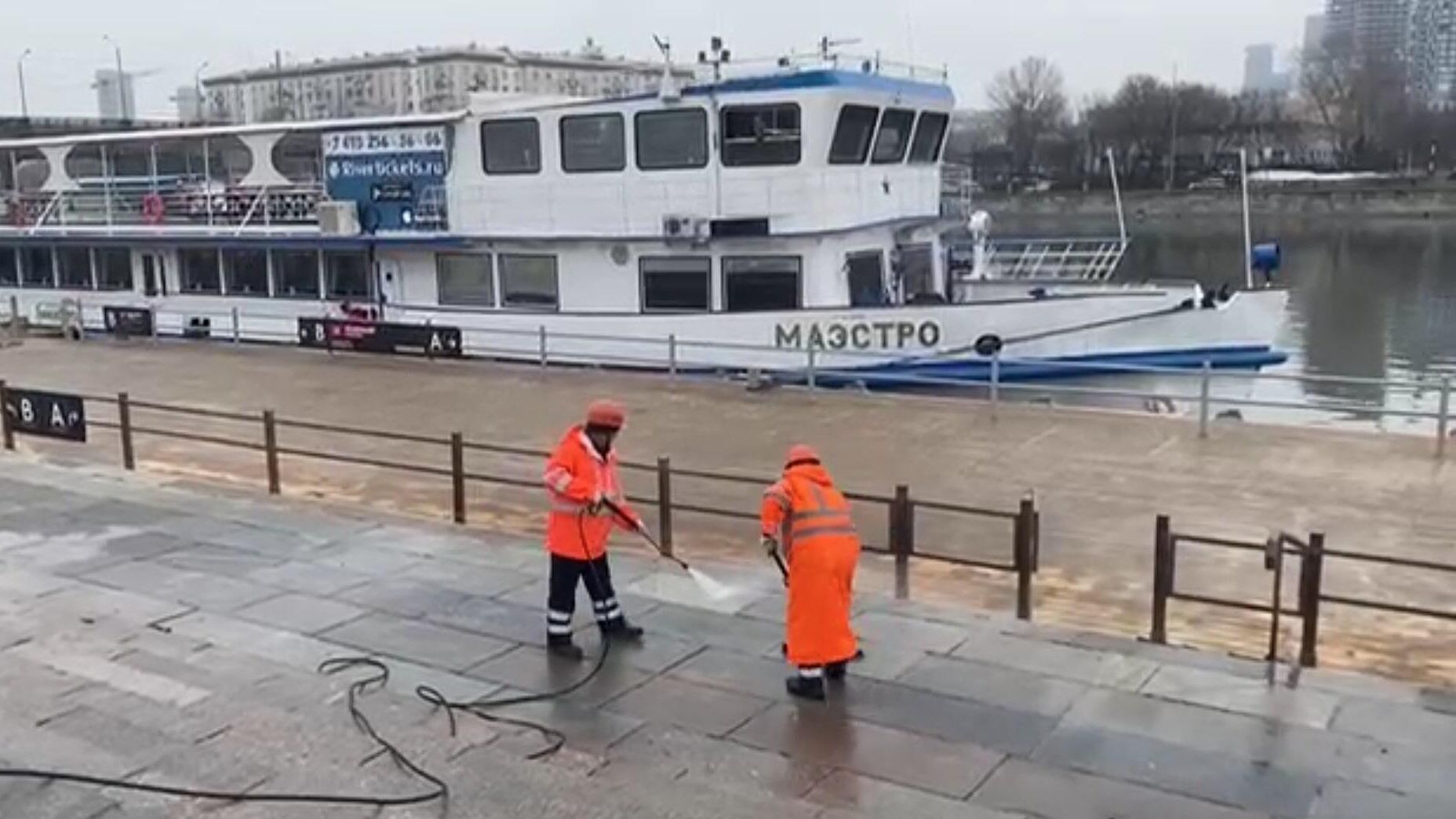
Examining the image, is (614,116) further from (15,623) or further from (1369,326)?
(1369,326)

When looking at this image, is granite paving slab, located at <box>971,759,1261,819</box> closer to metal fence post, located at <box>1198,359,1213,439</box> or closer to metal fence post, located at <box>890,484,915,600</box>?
metal fence post, located at <box>890,484,915,600</box>

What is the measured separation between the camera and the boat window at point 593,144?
1873 centimetres

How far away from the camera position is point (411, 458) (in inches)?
523

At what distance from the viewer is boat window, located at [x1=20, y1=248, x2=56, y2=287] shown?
27781mm

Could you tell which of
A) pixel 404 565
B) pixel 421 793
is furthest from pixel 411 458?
pixel 421 793

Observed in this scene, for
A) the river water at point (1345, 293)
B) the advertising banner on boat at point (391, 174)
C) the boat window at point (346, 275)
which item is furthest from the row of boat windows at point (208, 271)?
the river water at point (1345, 293)

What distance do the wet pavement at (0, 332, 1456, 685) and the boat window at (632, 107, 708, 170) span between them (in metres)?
2.96

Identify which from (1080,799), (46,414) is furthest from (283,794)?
(46,414)

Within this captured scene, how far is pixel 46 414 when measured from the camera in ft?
44.3

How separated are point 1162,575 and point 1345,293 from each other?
36058mm

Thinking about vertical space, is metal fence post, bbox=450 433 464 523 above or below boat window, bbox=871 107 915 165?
below

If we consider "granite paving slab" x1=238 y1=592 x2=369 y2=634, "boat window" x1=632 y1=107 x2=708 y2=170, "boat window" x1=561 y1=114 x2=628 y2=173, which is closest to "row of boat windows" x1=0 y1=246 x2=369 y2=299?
"boat window" x1=561 y1=114 x2=628 y2=173

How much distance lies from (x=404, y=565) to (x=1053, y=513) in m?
4.89

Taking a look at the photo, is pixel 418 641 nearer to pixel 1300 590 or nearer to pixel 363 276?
pixel 1300 590
